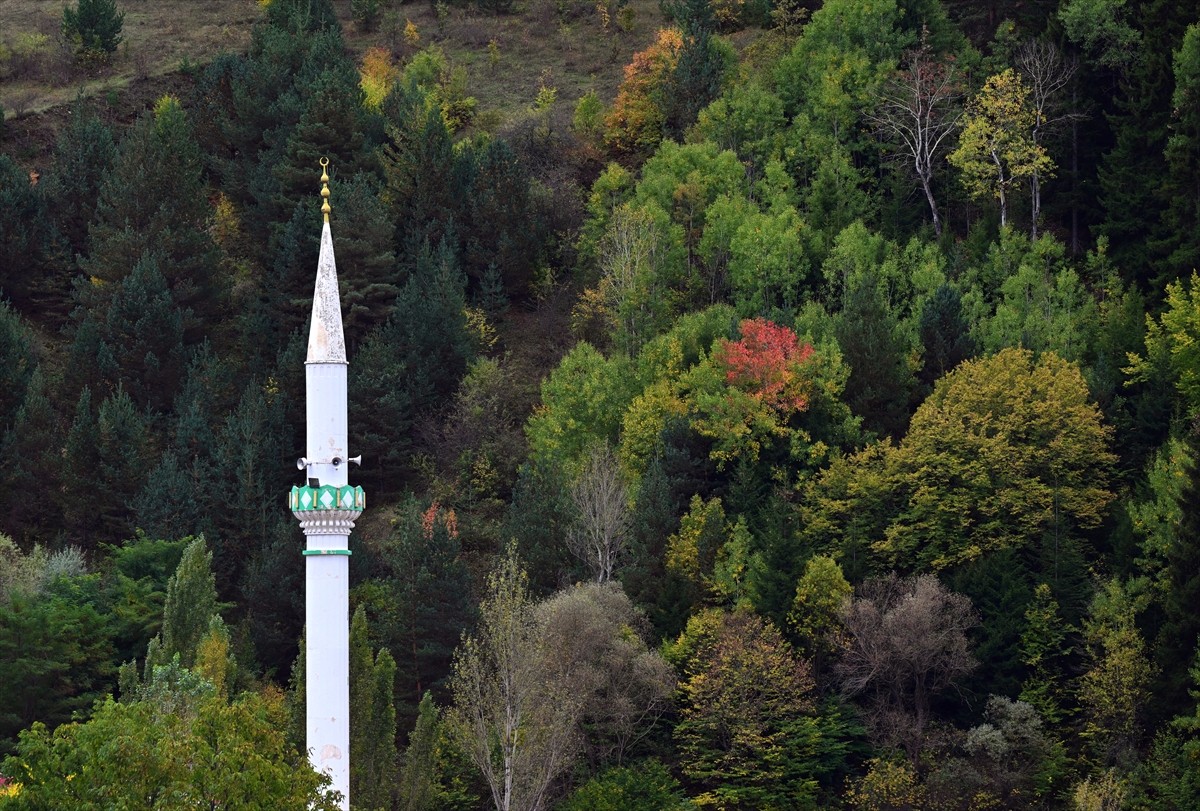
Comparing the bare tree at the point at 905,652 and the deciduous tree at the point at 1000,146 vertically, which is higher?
the deciduous tree at the point at 1000,146

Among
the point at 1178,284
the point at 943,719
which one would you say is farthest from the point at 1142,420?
the point at 943,719

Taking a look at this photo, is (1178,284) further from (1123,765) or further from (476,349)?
(476,349)

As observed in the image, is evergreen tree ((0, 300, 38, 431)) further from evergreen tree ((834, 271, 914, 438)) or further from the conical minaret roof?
the conical minaret roof

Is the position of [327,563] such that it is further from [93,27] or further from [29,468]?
[93,27]

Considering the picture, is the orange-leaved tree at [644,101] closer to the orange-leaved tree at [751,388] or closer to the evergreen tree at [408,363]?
the evergreen tree at [408,363]

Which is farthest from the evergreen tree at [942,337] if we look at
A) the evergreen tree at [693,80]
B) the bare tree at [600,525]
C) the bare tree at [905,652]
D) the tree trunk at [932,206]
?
the evergreen tree at [693,80]

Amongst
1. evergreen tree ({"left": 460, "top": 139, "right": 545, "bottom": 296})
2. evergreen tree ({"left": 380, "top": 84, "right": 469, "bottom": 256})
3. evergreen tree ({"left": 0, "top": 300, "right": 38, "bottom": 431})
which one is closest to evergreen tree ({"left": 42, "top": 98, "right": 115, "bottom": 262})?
evergreen tree ({"left": 0, "top": 300, "right": 38, "bottom": 431})

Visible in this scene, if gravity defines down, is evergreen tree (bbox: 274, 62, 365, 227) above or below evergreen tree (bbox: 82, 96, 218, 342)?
above
